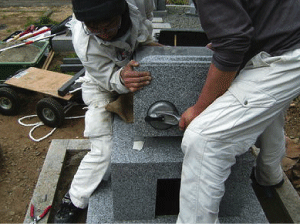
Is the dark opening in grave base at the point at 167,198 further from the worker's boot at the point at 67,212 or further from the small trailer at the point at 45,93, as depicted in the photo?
the small trailer at the point at 45,93

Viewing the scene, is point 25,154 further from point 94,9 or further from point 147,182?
point 94,9

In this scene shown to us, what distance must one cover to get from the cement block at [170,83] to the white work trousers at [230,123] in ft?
0.85

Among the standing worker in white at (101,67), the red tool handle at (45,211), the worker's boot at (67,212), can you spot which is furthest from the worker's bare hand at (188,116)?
the red tool handle at (45,211)

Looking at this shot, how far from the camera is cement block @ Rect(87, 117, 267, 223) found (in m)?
1.99

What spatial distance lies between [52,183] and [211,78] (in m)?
2.05

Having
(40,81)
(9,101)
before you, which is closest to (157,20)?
(40,81)

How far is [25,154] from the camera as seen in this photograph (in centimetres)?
388

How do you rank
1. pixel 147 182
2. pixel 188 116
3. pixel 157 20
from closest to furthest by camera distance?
1. pixel 188 116
2. pixel 147 182
3. pixel 157 20

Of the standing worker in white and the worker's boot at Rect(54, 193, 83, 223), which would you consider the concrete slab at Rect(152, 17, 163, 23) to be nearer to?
the standing worker in white

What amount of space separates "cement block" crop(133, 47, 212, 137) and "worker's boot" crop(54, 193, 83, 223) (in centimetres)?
104

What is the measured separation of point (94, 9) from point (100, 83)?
0.72 metres

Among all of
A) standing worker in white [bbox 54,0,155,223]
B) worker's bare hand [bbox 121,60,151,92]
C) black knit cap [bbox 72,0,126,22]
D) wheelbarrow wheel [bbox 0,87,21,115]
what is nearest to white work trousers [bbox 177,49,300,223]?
worker's bare hand [bbox 121,60,151,92]

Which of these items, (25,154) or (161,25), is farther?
(161,25)

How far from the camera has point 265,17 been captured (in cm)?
156
